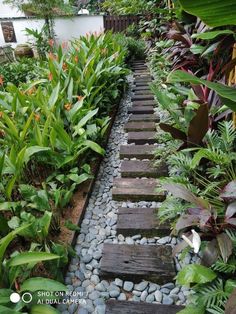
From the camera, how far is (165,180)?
1.56 metres

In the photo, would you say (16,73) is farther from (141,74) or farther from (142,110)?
(142,110)

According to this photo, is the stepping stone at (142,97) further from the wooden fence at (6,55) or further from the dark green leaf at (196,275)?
the wooden fence at (6,55)

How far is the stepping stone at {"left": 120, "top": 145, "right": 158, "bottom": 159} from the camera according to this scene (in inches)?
96.0

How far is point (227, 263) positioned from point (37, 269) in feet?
2.89

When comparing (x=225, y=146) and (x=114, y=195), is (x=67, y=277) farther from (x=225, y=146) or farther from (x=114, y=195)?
(x=225, y=146)

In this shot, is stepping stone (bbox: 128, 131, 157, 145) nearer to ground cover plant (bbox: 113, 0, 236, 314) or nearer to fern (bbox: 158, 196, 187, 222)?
ground cover plant (bbox: 113, 0, 236, 314)

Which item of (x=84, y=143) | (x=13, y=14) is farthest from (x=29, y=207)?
(x=13, y=14)

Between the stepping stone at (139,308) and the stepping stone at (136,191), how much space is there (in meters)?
0.78

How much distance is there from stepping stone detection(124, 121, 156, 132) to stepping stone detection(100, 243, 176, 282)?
1617 millimetres

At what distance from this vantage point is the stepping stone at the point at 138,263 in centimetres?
136

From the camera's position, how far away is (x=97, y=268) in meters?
1.45

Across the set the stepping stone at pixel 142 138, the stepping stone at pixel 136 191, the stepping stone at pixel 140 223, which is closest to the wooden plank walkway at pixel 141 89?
the stepping stone at pixel 142 138

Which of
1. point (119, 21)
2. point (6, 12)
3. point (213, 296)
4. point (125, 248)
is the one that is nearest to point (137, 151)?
point (125, 248)

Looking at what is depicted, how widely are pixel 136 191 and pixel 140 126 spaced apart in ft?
3.90
